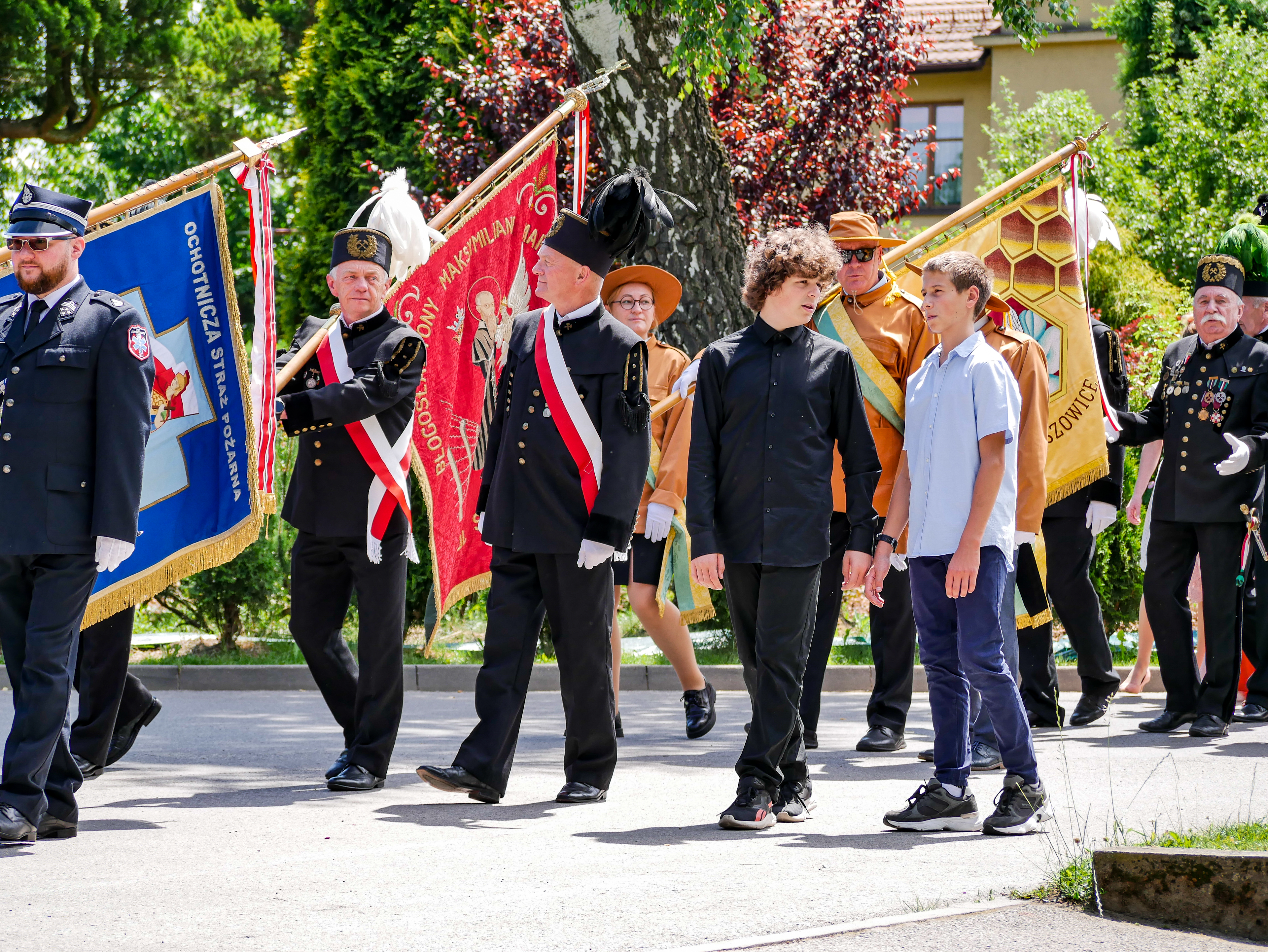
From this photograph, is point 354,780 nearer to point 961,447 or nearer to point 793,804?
point 793,804

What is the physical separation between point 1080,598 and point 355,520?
3.88 meters

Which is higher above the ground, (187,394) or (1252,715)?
(187,394)

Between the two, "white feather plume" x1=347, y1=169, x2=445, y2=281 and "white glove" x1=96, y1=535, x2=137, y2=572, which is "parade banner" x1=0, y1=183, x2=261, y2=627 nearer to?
"white feather plume" x1=347, y1=169, x2=445, y2=281

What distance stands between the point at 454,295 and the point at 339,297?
109cm

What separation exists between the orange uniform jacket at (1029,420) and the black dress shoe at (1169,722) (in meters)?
2.17

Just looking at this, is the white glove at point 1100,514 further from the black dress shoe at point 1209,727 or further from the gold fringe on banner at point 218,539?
the gold fringe on banner at point 218,539

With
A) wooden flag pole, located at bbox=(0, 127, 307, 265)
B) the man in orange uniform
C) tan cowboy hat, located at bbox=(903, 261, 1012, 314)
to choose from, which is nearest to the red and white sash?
wooden flag pole, located at bbox=(0, 127, 307, 265)

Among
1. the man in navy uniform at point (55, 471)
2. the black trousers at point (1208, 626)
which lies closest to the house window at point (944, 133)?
the black trousers at point (1208, 626)

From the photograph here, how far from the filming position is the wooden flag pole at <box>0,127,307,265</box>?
604 cm

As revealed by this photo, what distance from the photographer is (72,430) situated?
521cm

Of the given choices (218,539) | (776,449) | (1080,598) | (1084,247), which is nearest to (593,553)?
(776,449)

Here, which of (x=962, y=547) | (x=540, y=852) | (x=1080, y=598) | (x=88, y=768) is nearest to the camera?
(x=540, y=852)

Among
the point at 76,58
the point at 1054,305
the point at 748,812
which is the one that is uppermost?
the point at 76,58

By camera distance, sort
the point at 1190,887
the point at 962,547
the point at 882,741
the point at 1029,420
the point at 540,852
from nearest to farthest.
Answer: the point at 1190,887 → the point at 540,852 → the point at 962,547 → the point at 1029,420 → the point at 882,741
